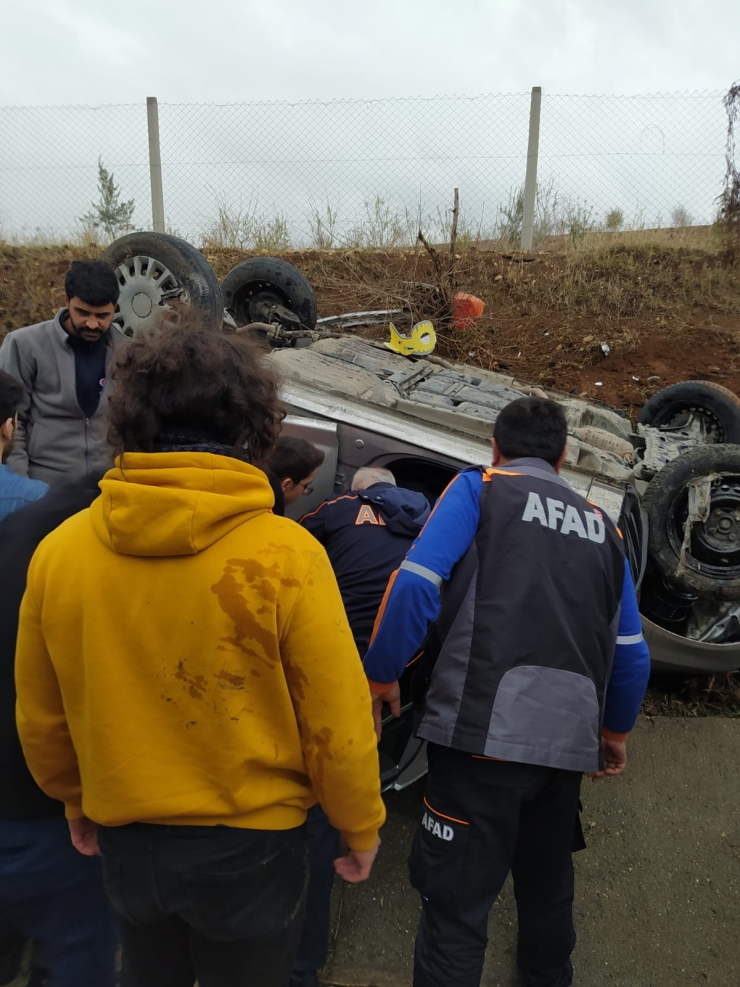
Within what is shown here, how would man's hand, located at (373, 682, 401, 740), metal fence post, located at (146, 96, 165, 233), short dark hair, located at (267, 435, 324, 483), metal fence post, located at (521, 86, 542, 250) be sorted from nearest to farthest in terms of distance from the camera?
man's hand, located at (373, 682, 401, 740) < short dark hair, located at (267, 435, 324, 483) < metal fence post, located at (146, 96, 165, 233) < metal fence post, located at (521, 86, 542, 250)

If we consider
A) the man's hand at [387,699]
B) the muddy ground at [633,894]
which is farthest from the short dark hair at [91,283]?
the muddy ground at [633,894]

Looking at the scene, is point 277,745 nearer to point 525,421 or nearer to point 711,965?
point 525,421

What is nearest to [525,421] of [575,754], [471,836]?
[575,754]

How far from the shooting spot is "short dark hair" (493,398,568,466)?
1925 millimetres

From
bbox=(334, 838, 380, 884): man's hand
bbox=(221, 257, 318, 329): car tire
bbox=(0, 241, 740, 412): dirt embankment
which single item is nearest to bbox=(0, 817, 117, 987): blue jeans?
bbox=(334, 838, 380, 884): man's hand

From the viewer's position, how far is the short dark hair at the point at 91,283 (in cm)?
268

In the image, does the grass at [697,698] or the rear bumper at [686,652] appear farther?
the grass at [697,698]

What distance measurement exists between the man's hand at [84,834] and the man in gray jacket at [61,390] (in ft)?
5.56

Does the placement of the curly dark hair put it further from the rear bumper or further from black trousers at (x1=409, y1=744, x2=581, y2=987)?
the rear bumper

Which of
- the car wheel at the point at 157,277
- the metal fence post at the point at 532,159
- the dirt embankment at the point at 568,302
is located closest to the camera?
the car wheel at the point at 157,277

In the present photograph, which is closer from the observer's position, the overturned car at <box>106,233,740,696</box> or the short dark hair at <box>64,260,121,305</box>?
the short dark hair at <box>64,260,121,305</box>

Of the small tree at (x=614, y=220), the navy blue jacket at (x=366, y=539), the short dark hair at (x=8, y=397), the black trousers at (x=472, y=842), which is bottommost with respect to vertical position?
the black trousers at (x=472, y=842)

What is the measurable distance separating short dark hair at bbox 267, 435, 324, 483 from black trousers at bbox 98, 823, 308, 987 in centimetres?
151

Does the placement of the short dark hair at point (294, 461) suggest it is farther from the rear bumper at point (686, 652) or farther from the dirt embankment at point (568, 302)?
the dirt embankment at point (568, 302)
